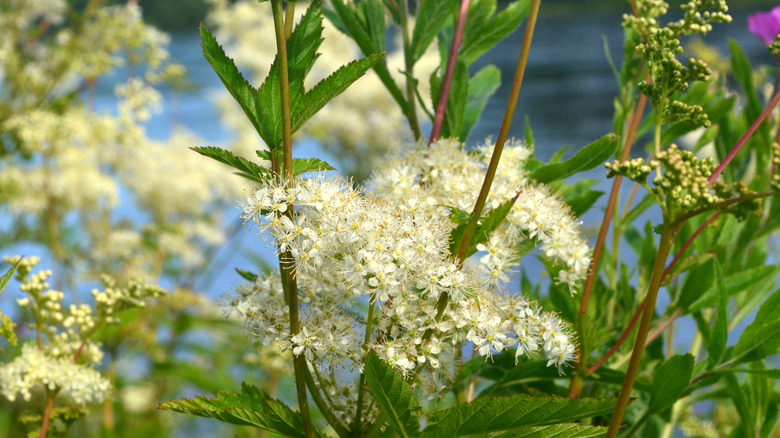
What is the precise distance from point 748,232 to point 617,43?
23.7 feet

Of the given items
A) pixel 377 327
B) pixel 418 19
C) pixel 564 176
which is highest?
pixel 418 19

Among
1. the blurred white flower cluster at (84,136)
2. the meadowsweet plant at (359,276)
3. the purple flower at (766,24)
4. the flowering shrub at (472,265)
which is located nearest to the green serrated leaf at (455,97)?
the flowering shrub at (472,265)

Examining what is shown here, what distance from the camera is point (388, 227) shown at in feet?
1.41

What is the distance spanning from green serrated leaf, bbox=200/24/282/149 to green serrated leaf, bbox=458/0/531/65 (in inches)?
11.6

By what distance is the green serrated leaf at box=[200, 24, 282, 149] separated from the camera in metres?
0.40

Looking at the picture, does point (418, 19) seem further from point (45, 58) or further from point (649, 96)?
point (45, 58)

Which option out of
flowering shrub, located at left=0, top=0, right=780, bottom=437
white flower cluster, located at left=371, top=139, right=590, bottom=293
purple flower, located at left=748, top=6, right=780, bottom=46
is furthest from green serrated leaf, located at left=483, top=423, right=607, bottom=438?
purple flower, located at left=748, top=6, right=780, bottom=46

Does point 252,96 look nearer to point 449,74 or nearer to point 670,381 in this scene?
point 449,74

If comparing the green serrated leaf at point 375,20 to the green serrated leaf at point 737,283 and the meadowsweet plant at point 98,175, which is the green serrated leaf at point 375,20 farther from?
the meadowsweet plant at point 98,175

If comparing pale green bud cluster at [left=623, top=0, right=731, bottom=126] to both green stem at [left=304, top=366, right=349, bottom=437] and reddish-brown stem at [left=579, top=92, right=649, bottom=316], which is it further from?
green stem at [left=304, top=366, right=349, bottom=437]

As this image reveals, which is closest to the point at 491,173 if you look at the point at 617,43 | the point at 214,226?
the point at 214,226

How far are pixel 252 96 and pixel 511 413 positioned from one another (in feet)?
0.80

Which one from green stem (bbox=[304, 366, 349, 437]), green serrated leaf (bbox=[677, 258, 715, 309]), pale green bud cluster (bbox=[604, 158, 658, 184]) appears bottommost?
green stem (bbox=[304, 366, 349, 437])

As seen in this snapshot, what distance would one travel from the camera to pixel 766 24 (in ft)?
2.31
